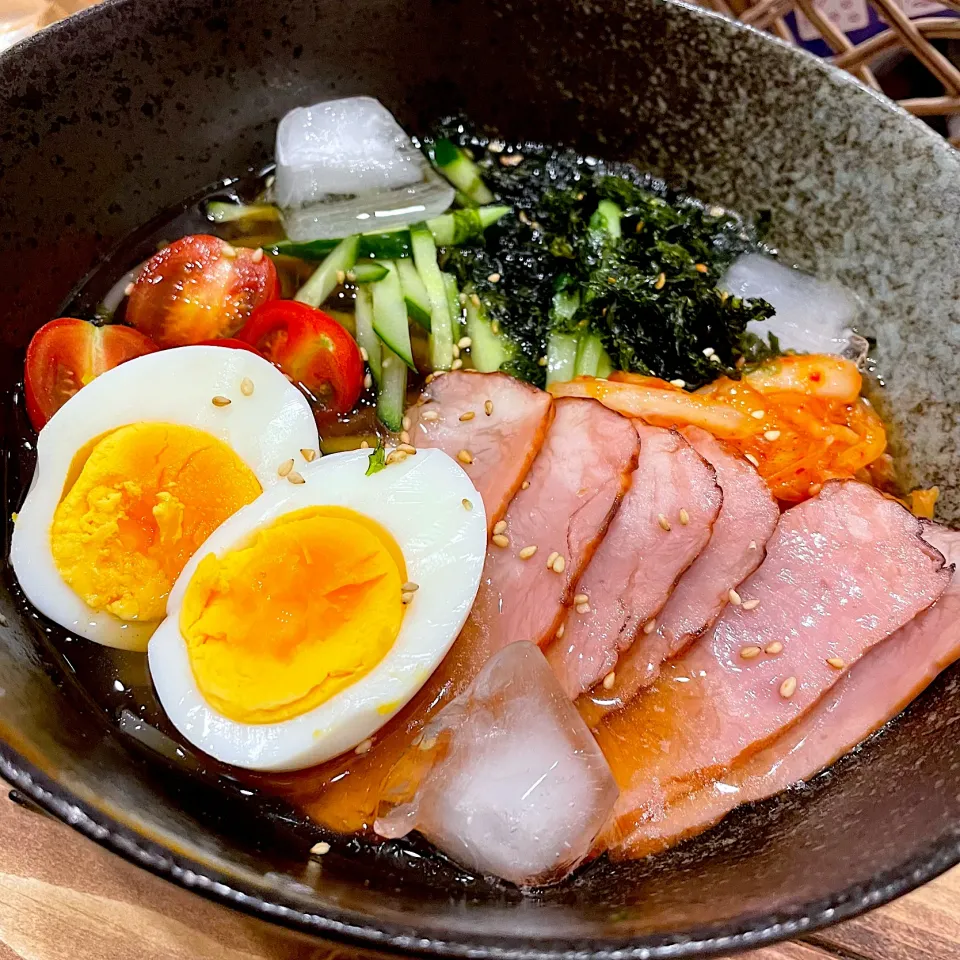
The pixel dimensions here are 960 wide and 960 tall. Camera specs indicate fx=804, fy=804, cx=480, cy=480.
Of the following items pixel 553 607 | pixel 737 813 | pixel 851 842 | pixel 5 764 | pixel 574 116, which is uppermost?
pixel 574 116

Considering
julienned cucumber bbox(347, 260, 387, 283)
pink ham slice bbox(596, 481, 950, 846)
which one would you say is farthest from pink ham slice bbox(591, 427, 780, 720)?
julienned cucumber bbox(347, 260, 387, 283)

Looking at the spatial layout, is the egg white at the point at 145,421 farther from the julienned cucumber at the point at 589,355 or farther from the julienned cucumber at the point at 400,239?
the julienned cucumber at the point at 589,355

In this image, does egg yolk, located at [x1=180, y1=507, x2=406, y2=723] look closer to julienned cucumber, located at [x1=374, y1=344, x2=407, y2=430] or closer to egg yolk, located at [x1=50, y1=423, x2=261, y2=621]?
egg yolk, located at [x1=50, y1=423, x2=261, y2=621]

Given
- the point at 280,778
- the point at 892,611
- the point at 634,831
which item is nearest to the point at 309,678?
the point at 280,778

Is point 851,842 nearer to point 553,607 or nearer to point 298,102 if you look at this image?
point 553,607

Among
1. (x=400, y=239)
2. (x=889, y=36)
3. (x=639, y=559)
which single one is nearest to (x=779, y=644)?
(x=639, y=559)

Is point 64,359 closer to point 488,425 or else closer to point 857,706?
point 488,425
